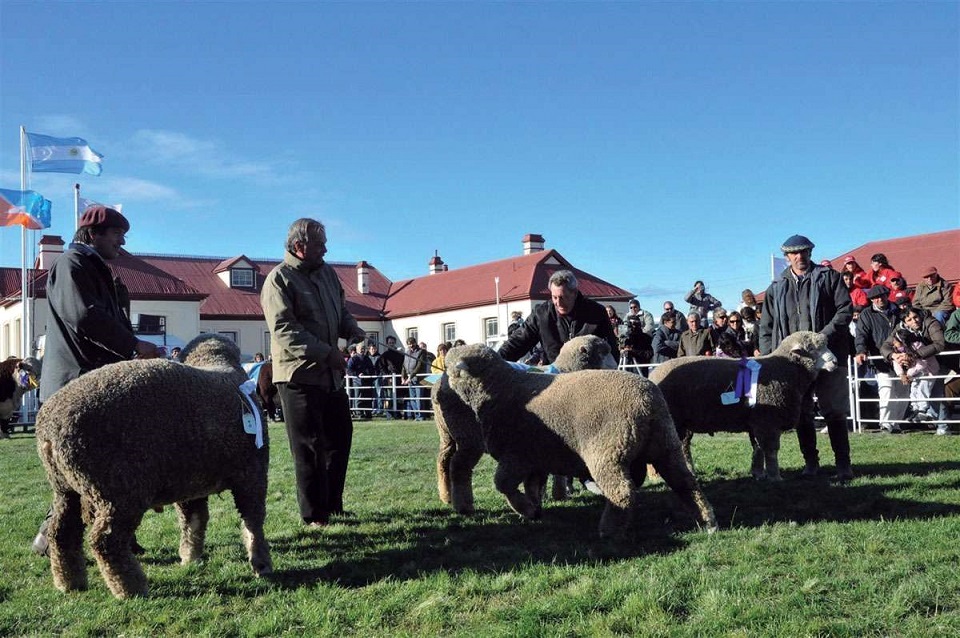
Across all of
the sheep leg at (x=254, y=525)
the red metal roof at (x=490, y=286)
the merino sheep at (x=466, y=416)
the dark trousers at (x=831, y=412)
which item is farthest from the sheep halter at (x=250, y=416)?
the red metal roof at (x=490, y=286)

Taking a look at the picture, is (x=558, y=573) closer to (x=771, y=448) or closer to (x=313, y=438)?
(x=313, y=438)

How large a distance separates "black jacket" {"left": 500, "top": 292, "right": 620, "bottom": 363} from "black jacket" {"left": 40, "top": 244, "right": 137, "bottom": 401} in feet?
10.1

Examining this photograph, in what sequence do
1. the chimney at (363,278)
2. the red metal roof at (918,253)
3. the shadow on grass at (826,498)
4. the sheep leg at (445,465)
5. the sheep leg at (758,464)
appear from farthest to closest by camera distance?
the chimney at (363,278) → the red metal roof at (918,253) → the sheep leg at (758,464) → the sheep leg at (445,465) → the shadow on grass at (826,498)

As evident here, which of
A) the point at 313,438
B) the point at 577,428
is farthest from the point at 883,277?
the point at 313,438

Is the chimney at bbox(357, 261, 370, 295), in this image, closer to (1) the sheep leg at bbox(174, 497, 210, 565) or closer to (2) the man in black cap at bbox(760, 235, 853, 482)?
(2) the man in black cap at bbox(760, 235, 853, 482)

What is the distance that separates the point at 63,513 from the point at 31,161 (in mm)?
25274

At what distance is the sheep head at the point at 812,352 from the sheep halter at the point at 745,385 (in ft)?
1.28

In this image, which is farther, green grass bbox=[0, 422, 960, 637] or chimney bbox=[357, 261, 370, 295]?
chimney bbox=[357, 261, 370, 295]

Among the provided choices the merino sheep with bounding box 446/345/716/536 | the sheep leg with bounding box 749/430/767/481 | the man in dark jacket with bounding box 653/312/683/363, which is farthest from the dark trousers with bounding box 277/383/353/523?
the man in dark jacket with bounding box 653/312/683/363

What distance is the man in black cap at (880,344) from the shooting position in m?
12.0

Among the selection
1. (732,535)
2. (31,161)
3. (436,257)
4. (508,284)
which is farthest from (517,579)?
(436,257)

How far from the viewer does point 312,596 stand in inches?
168

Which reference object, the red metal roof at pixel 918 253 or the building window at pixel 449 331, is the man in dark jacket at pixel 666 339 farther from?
the building window at pixel 449 331

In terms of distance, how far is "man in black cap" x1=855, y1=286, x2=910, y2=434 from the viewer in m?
12.0
